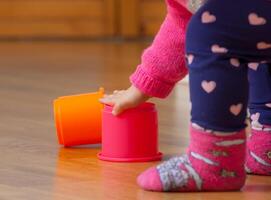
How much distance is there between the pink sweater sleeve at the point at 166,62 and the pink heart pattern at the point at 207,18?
0.16 metres

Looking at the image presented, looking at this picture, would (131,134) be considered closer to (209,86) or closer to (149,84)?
(149,84)

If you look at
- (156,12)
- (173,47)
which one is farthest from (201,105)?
(156,12)

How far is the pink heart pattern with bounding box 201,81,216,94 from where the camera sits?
0.98m

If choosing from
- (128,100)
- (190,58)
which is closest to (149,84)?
(128,100)

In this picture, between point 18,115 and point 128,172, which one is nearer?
point 128,172

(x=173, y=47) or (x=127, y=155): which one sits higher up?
(x=173, y=47)

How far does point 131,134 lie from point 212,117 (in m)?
0.22

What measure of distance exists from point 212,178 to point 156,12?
9.51 feet

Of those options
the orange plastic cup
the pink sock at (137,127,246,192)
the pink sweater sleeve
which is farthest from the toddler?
the orange plastic cup

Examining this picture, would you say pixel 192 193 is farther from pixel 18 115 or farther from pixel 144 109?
pixel 18 115

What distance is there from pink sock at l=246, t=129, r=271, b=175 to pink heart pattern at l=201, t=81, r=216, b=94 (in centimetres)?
19

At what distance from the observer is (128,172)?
1114 mm

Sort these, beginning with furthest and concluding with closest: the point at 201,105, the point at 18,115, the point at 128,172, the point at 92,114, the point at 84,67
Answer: the point at 84,67, the point at 18,115, the point at 92,114, the point at 128,172, the point at 201,105

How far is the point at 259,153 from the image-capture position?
1.15 metres
